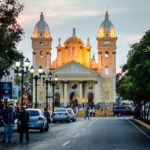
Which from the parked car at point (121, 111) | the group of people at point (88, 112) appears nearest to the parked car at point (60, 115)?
the group of people at point (88, 112)

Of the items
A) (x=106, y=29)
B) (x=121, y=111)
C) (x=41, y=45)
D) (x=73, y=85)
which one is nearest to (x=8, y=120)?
(x=121, y=111)

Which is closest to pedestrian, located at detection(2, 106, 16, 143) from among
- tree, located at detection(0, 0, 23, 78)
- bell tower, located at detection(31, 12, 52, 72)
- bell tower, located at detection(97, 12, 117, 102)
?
tree, located at detection(0, 0, 23, 78)

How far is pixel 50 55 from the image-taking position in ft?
609

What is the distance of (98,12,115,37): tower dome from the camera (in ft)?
594

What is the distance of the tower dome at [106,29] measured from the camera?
181000 millimetres

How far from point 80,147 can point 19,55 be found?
6.73 meters

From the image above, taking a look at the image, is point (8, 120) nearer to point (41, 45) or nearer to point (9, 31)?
point (9, 31)

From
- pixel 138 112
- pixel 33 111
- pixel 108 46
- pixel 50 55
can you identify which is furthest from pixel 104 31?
pixel 33 111

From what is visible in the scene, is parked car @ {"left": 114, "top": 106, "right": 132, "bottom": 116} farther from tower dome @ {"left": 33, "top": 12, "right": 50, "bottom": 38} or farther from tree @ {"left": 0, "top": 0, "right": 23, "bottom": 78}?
tower dome @ {"left": 33, "top": 12, "right": 50, "bottom": 38}

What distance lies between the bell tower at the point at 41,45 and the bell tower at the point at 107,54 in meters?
15.1

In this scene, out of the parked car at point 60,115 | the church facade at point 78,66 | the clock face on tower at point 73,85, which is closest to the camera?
the parked car at point 60,115

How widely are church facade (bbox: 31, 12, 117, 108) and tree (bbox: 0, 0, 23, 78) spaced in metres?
137

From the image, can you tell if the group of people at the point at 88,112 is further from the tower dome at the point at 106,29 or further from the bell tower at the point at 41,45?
the tower dome at the point at 106,29

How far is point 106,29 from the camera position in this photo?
181000 millimetres
